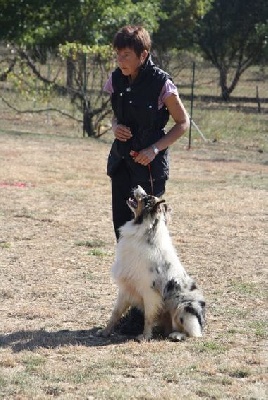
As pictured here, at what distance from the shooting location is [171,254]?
5781 mm

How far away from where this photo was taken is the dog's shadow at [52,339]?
555 cm

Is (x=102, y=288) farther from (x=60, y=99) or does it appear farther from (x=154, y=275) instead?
(x=60, y=99)

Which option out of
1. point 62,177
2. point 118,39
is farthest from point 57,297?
point 62,177

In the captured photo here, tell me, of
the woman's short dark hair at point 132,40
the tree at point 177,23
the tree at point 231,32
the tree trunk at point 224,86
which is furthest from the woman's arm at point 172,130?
the tree at point 231,32

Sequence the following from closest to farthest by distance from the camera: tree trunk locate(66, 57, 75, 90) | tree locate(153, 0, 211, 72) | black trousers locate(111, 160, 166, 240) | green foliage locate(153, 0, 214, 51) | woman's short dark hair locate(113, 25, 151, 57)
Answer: woman's short dark hair locate(113, 25, 151, 57), black trousers locate(111, 160, 166, 240), tree trunk locate(66, 57, 75, 90), tree locate(153, 0, 211, 72), green foliage locate(153, 0, 214, 51)

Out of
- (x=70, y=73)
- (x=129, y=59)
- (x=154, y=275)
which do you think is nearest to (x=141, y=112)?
(x=129, y=59)

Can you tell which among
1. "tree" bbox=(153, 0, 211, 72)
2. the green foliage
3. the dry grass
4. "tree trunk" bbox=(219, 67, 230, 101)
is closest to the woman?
the dry grass

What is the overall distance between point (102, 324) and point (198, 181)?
8180 mm

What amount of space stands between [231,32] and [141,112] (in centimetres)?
3213

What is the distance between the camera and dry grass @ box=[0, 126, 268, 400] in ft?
15.9

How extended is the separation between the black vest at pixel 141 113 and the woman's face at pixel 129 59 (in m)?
0.08

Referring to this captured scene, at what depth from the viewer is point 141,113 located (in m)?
5.70

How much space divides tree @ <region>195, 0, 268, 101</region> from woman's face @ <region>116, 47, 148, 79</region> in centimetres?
3080

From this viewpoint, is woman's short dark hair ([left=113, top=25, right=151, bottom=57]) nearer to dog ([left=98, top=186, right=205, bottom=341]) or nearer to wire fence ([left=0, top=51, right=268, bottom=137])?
dog ([left=98, top=186, right=205, bottom=341])
